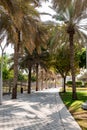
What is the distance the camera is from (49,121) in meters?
15.0

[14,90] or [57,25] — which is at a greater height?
[57,25]

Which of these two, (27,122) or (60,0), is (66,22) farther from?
(27,122)

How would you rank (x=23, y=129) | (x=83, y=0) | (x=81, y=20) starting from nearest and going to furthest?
(x=23, y=129) < (x=83, y=0) < (x=81, y=20)

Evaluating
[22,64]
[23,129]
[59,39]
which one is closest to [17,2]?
[23,129]

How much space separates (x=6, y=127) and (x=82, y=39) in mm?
24469

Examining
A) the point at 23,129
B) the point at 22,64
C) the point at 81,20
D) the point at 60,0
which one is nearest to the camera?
the point at 23,129

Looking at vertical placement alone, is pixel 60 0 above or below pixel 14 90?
above

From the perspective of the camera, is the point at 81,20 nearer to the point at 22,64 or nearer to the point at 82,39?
the point at 82,39

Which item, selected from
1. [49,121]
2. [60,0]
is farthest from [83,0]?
[49,121]

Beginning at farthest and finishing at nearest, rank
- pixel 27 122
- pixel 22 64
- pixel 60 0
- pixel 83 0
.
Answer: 1. pixel 22 64
2. pixel 83 0
3. pixel 60 0
4. pixel 27 122

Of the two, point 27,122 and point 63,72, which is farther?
point 63,72

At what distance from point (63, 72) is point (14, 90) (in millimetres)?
20307

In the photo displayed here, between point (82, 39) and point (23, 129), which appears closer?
point (23, 129)

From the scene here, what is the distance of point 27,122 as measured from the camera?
14.8 m
